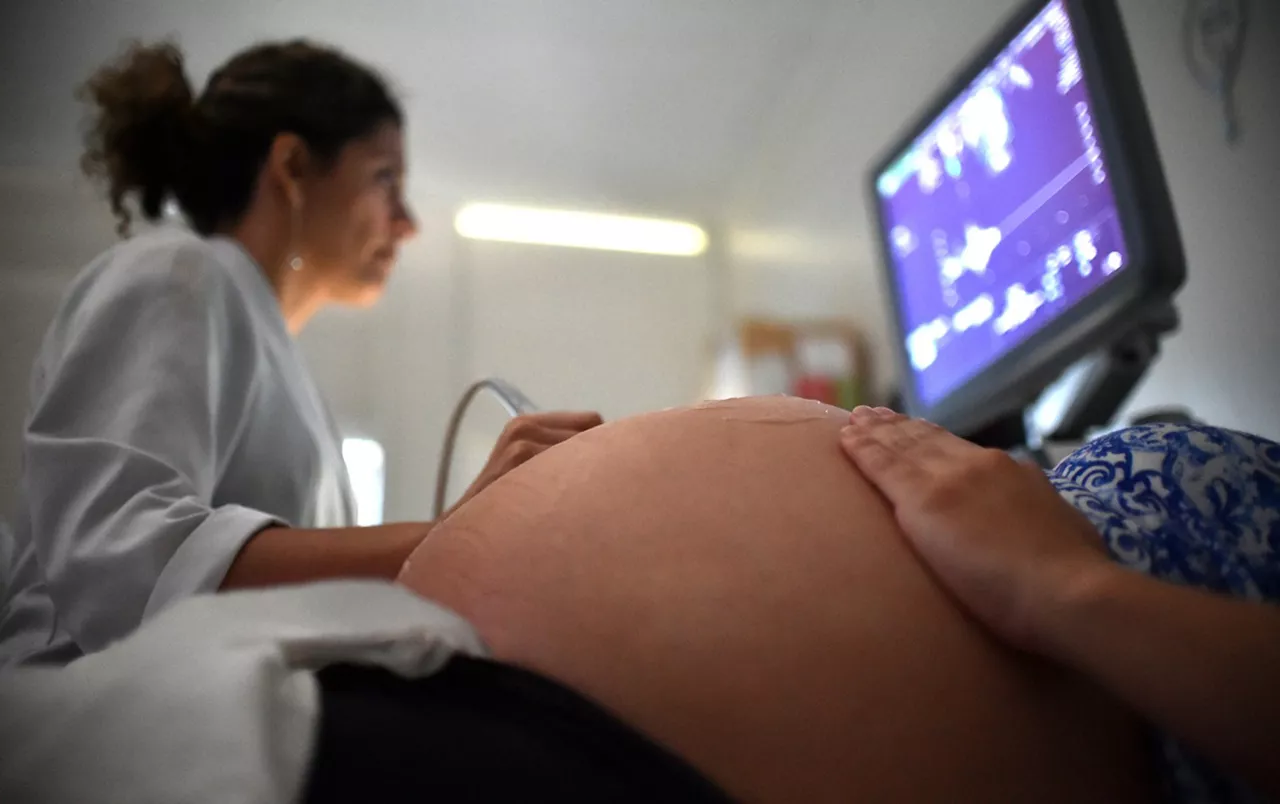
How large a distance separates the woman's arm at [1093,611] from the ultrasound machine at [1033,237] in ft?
2.01

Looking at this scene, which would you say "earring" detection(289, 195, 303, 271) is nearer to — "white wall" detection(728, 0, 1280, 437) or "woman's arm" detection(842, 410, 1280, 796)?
"woman's arm" detection(842, 410, 1280, 796)

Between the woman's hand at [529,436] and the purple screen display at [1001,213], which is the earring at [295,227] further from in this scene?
the purple screen display at [1001,213]

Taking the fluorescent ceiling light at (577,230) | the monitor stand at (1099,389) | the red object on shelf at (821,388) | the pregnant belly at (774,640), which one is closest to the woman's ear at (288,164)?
the pregnant belly at (774,640)

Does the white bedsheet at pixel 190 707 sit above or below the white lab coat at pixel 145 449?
below

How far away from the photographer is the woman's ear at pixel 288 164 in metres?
1.28

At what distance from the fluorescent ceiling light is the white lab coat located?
169 centimetres

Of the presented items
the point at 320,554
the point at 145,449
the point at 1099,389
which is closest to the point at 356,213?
the point at 145,449

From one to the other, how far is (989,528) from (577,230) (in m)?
2.45

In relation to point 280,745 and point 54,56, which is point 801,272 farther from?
point 280,745

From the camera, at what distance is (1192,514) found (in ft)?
1.63

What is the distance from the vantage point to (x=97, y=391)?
2.72ft

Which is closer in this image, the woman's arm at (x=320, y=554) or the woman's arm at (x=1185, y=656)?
the woman's arm at (x=1185, y=656)

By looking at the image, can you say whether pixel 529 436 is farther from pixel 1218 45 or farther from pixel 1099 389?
pixel 1218 45

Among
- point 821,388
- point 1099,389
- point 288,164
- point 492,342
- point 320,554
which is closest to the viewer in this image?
point 320,554
